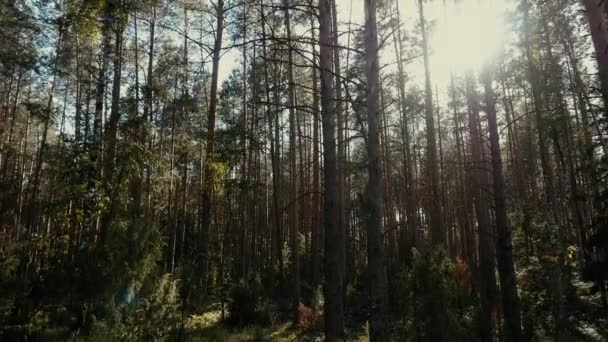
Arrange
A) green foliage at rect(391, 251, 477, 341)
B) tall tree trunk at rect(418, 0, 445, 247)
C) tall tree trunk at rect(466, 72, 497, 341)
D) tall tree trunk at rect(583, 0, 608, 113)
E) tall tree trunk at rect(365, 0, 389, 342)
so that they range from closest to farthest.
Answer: tall tree trunk at rect(365, 0, 389, 342)
green foliage at rect(391, 251, 477, 341)
tall tree trunk at rect(583, 0, 608, 113)
tall tree trunk at rect(466, 72, 497, 341)
tall tree trunk at rect(418, 0, 445, 247)

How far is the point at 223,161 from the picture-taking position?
1057cm

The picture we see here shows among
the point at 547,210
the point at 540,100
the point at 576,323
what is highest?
the point at 540,100

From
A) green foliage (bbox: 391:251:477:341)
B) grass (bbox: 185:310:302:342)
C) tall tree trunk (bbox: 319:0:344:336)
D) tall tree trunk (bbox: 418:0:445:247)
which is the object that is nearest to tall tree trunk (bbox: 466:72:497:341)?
green foliage (bbox: 391:251:477:341)

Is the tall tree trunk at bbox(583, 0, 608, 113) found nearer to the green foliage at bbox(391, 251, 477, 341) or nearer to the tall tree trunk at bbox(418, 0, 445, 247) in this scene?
the green foliage at bbox(391, 251, 477, 341)

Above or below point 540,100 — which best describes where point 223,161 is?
below

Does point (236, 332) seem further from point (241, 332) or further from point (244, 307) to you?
point (244, 307)

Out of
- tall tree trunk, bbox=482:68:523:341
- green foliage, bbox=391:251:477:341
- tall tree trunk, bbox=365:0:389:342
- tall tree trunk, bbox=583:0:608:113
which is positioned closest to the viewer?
tall tree trunk, bbox=365:0:389:342

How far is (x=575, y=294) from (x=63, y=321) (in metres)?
13.0

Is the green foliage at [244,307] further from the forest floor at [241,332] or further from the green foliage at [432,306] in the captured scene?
the green foliage at [432,306]

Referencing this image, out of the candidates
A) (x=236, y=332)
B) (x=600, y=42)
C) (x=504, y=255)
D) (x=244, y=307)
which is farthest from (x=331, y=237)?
(x=244, y=307)

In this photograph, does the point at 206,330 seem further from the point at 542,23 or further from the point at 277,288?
the point at 542,23

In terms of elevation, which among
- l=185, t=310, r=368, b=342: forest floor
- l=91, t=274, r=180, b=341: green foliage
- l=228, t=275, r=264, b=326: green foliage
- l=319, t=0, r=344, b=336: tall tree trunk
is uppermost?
l=319, t=0, r=344, b=336: tall tree trunk

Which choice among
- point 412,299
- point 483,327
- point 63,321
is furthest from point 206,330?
point 483,327

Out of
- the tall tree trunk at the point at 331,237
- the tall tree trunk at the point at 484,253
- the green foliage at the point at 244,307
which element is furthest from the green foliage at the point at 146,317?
the tall tree trunk at the point at 484,253
